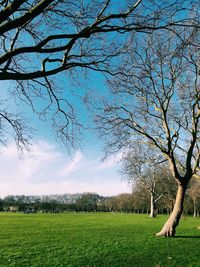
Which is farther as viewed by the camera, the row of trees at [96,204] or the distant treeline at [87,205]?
the distant treeline at [87,205]

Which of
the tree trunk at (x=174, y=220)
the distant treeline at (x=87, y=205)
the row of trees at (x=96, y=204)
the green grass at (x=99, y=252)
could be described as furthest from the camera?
the distant treeline at (x=87, y=205)

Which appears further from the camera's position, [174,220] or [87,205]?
[87,205]

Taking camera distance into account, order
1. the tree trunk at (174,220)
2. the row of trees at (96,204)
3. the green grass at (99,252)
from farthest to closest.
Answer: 1. the row of trees at (96,204)
2. the tree trunk at (174,220)
3. the green grass at (99,252)

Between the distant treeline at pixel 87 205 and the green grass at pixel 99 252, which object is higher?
the distant treeline at pixel 87 205

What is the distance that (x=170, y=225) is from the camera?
2022 centimetres

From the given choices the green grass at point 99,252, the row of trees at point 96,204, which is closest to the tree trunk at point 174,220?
the green grass at point 99,252

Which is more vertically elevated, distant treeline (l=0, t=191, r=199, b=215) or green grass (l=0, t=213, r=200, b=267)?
distant treeline (l=0, t=191, r=199, b=215)

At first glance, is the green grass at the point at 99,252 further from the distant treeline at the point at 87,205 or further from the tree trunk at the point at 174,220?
the distant treeline at the point at 87,205

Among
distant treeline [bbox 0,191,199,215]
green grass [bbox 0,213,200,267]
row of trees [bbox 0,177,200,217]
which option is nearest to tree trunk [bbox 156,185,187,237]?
green grass [bbox 0,213,200,267]

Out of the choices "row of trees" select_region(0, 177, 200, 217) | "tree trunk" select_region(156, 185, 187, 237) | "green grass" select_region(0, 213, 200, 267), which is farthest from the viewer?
"row of trees" select_region(0, 177, 200, 217)

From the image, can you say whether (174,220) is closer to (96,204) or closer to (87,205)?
(87,205)

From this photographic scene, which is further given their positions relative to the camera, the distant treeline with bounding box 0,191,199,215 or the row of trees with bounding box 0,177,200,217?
the distant treeline with bounding box 0,191,199,215

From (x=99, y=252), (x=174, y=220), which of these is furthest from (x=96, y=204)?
(x=99, y=252)

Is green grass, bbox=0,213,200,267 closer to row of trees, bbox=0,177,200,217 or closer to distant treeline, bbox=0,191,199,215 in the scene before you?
row of trees, bbox=0,177,200,217
